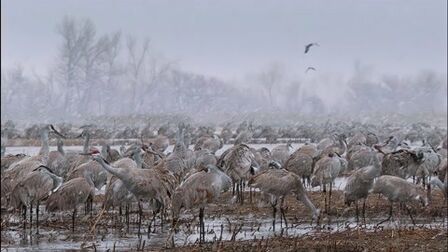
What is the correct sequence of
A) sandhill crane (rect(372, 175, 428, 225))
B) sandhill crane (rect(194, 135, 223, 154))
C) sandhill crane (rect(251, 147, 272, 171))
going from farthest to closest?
sandhill crane (rect(194, 135, 223, 154)) < sandhill crane (rect(251, 147, 272, 171)) < sandhill crane (rect(372, 175, 428, 225))

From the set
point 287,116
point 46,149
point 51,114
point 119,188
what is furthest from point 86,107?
point 119,188

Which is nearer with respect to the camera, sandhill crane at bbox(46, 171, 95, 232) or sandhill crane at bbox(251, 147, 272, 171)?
sandhill crane at bbox(46, 171, 95, 232)

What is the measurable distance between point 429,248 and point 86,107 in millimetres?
65025

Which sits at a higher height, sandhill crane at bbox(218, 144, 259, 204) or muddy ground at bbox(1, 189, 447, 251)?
sandhill crane at bbox(218, 144, 259, 204)

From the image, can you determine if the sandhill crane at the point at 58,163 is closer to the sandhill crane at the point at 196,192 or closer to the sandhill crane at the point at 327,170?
the sandhill crane at the point at 196,192

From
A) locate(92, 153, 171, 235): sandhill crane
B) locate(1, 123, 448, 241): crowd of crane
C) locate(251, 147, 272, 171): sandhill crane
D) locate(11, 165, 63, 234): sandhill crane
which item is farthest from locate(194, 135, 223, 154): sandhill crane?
locate(92, 153, 171, 235): sandhill crane

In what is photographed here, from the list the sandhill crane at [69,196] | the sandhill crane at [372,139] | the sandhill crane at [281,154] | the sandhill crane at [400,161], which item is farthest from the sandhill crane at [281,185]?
the sandhill crane at [372,139]

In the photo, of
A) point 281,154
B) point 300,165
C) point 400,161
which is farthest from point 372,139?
point 400,161

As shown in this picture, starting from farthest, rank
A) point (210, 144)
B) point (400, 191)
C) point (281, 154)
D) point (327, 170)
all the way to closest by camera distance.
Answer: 1. point (210, 144)
2. point (281, 154)
3. point (327, 170)
4. point (400, 191)

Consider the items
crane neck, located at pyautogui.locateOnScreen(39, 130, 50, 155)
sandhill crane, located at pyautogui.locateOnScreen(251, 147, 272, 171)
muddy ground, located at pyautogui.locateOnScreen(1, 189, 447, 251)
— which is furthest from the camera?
sandhill crane, located at pyautogui.locateOnScreen(251, 147, 272, 171)

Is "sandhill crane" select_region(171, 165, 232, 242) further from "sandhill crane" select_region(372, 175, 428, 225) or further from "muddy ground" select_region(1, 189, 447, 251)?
"sandhill crane" select_region(372, 175, 428, 225)

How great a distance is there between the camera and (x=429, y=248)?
330 inches

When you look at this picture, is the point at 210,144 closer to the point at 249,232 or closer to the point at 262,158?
the point at 262,158

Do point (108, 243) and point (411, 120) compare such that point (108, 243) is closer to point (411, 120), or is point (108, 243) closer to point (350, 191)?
point (350, 191)
